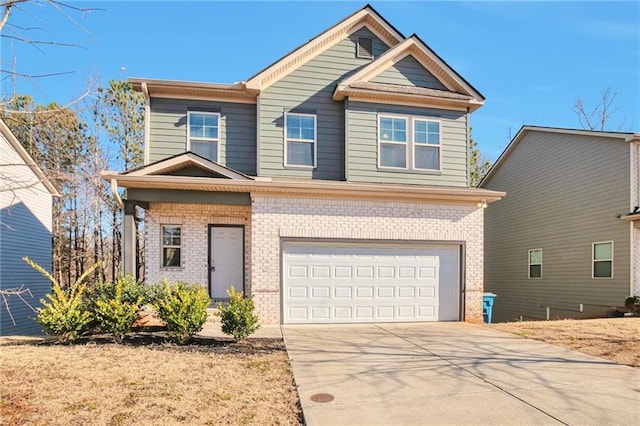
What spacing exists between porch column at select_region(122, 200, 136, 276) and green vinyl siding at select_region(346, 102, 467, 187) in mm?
5821

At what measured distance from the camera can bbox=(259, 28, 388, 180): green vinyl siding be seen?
11188mm

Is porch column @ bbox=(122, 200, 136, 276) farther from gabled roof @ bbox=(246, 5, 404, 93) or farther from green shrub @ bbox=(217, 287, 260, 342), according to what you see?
gabled roof @ bbox=(246, 5, 404, 93)

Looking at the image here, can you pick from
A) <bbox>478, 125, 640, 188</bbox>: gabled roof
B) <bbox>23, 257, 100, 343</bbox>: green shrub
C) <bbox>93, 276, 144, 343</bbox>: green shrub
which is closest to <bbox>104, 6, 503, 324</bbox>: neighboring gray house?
<bbox>93, 276, 144, 343</bbox>: green shrub

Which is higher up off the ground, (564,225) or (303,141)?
(303,141)

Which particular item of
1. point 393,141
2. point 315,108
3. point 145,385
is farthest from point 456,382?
point 315,108

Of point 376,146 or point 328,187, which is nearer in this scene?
point 328,187

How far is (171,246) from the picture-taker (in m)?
11.1

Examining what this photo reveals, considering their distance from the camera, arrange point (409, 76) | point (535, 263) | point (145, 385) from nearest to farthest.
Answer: point (145, 385) → point (409, 76) → point (535, 263)

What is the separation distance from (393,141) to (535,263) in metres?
9.35

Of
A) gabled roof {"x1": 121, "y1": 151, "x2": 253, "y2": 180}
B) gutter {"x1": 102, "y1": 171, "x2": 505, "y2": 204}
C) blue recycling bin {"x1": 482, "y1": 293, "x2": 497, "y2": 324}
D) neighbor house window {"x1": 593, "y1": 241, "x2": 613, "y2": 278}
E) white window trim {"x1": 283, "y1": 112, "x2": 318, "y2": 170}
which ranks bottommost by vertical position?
blue recycling bin {"x1": 482, "y1": 293, "x2": 497, "y2": 324}

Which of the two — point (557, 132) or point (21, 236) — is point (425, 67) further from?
point (21, 236)

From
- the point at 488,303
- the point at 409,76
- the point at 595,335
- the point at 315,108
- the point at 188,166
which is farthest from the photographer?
the point at 488,303

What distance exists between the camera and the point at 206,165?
382 inches

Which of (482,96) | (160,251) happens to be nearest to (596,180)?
(482,96)
